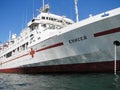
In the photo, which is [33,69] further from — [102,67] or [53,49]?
[102,67]

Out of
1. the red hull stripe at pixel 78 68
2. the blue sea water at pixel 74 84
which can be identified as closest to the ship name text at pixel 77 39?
the red hull stripe at pixel 78 68

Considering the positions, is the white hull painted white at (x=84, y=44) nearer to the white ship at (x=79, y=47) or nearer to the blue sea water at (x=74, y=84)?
the white ship at (x=79, y=47)

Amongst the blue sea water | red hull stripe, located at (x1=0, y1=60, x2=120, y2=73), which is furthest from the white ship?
the blue sea water

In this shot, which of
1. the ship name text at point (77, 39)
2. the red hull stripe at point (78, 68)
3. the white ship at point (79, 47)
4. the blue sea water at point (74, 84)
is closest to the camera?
the blue sea water at point (74, 84)

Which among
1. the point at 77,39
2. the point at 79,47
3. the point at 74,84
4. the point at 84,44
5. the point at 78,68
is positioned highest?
the point at 77,39

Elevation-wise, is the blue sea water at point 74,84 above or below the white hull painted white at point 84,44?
below

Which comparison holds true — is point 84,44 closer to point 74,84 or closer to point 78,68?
point 78,68

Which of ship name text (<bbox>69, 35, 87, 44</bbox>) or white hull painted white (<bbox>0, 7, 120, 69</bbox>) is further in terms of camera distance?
ship name text (<bbox>69, 35, 87, 44</bbox>)

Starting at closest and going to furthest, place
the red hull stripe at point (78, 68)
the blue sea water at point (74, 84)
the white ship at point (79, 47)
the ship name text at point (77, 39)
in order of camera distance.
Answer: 1. the blue sea water at point (74, 84)
2. the white ship at point (79, 47)
3. the red hull stripe at point (78, 68)
4. the ship name text at point (77, 39)

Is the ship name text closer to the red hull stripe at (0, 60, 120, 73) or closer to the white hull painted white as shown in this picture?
the white hull painted white

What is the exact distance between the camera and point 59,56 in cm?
1518

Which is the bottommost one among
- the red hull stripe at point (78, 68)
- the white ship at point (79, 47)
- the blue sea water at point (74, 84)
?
the blue sea water at point (74, 84)

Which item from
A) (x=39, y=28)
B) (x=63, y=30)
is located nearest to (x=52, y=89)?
(x=63, y=30)

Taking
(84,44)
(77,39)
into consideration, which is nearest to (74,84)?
(84,44)
